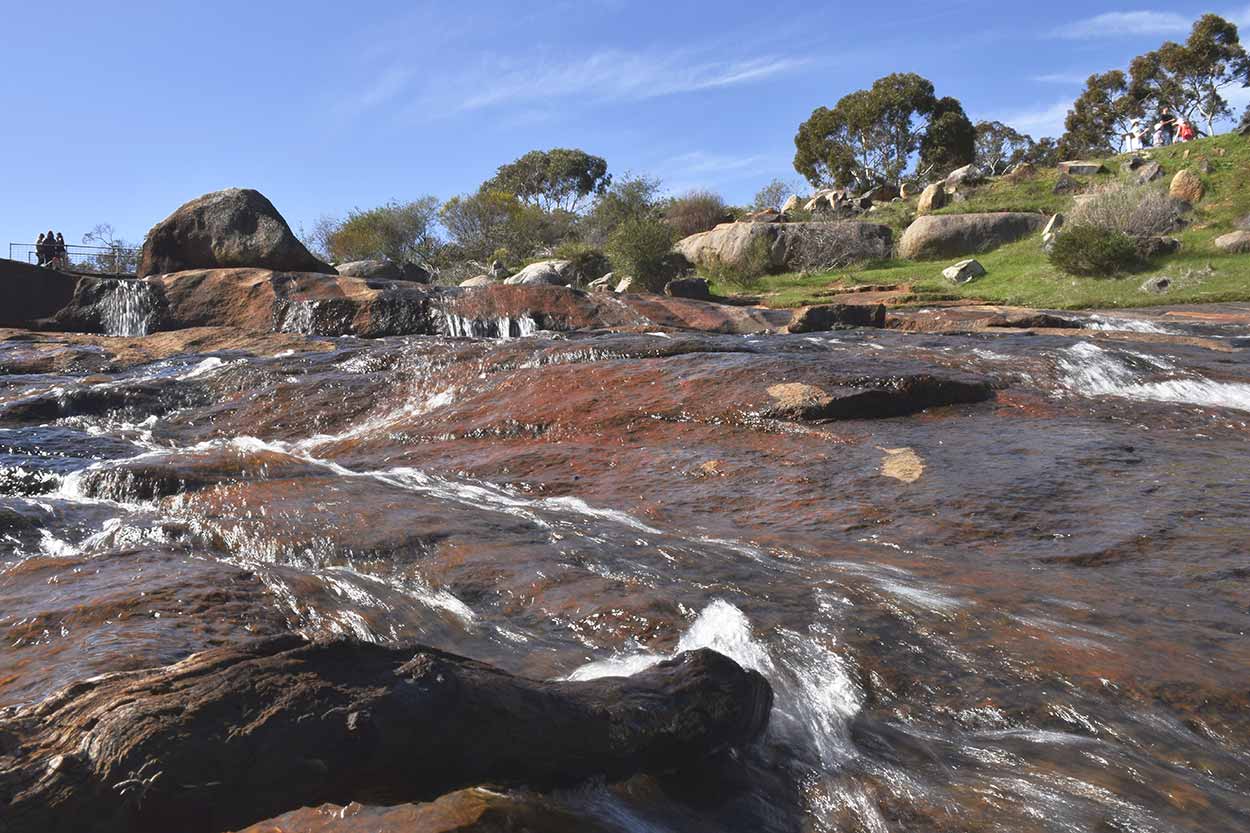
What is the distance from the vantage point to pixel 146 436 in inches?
325

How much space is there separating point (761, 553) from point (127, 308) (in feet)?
47.7

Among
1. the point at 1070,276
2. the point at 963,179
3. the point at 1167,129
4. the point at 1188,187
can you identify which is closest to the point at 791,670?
the point at 1070,276

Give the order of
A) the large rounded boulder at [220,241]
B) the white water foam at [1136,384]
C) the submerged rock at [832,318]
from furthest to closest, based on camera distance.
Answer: the large rounded boulder at [220,241] < the submerged rock at [832,318] < the white water foam at [1136,384]

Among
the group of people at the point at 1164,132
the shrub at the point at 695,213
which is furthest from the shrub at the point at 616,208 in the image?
the group of people at the point at 1164,132

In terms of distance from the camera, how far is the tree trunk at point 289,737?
1.77 m

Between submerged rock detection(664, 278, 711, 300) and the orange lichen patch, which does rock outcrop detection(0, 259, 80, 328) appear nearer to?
submerged rock detection(664, 278, 711, 300)

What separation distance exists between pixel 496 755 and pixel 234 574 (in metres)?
2.27

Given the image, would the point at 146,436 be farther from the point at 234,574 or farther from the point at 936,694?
the point at 936,694

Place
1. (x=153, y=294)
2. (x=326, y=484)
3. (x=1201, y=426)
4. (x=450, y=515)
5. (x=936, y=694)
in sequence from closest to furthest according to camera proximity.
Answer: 1. (x=936, y=694)
2. (x=450, y=515)
3. (x=326, y=484)
4. (x=1201, y=426)
5. (x=153, y=294)

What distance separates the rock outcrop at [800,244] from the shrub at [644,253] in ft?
6.72

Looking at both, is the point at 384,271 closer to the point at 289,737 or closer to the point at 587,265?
the point at 587,265

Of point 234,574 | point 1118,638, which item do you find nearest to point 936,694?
point 1118,638

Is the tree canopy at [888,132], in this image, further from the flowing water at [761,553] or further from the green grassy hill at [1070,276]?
the flowing water at [761,553]

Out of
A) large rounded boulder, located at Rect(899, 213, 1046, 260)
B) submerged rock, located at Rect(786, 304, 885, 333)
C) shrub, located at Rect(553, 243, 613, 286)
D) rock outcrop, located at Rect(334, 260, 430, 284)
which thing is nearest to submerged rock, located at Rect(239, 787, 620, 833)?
submerged rock, located at Rect(786, 304, 885, 333)
